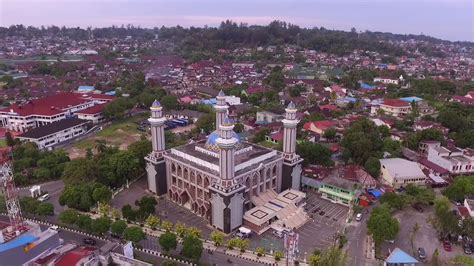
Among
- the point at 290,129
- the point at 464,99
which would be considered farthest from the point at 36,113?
the point at 464,99

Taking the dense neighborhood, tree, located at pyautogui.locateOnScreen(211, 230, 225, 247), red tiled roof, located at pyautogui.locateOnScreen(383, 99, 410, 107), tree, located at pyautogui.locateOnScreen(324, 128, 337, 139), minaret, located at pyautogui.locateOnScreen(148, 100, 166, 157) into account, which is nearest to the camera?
the dense neighborhood

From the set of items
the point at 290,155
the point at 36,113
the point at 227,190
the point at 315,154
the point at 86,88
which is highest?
the point at 290,155

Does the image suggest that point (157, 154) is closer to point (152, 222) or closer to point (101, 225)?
point (152, 222)

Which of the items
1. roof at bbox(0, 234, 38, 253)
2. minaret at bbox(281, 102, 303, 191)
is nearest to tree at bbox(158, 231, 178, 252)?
roof at bbox(0, 234, 38, 253)

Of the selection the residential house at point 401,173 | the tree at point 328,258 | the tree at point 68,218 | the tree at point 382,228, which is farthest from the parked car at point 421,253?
the tree at point 68,218

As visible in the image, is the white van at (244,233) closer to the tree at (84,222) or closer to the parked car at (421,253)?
the tree at (84,222)

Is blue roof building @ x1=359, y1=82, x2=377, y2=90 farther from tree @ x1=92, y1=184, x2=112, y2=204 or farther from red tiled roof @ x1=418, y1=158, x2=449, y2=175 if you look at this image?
tree @ x1=92, y1=184, x2=112, y2=204
